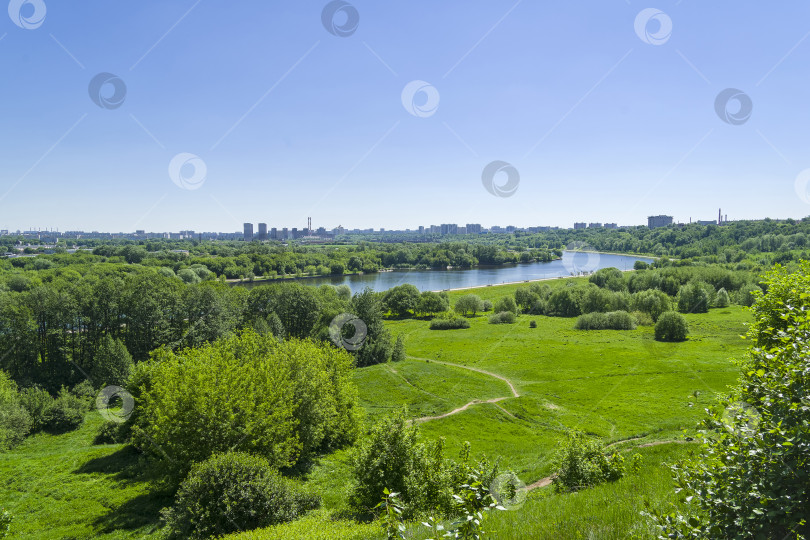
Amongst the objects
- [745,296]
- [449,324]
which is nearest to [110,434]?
[449,324]

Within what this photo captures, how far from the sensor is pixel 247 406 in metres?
21.1

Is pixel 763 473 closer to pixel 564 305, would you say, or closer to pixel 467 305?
pixel 467 305

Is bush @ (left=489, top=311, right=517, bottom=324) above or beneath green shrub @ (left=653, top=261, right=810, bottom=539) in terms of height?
beneath

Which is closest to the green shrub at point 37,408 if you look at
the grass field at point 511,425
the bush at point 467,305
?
the grass field at point 511,425

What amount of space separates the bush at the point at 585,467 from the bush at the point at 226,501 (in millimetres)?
11510

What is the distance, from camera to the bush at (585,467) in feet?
50.3

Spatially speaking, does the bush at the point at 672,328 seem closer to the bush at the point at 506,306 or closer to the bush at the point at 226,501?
the bush at the point at 506,306

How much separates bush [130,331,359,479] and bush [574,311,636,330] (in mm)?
68559

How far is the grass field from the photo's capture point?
11680 mm

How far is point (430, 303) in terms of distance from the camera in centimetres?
10012

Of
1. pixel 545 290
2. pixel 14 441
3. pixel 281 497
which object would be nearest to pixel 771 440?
pixel 281 497

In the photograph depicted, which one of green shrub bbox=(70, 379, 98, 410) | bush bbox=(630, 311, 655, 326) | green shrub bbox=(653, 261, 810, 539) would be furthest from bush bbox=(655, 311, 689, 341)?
green shrub bbox=(70, 379, 98, 410)

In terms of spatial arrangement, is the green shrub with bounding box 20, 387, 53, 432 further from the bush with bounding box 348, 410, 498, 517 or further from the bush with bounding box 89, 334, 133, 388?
the bush with bounding box 348, 410, 498, 517

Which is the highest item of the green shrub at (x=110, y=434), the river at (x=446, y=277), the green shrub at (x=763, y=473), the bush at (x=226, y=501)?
the green shrub at (x=763, y=473)
